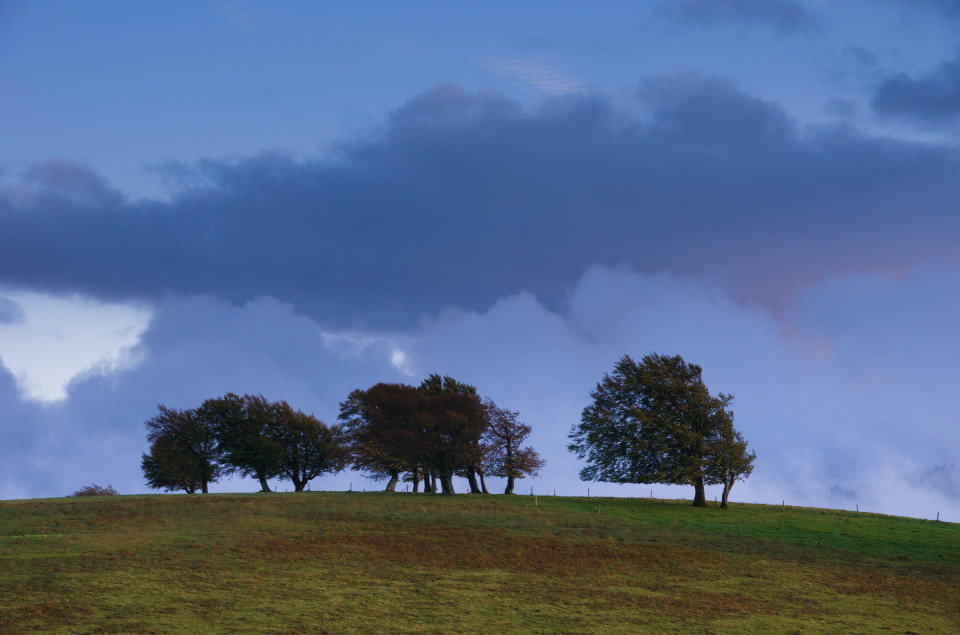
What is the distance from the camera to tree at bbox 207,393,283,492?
100 metres

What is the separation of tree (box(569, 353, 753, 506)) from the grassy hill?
8.16 m

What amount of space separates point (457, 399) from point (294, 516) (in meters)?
32.4

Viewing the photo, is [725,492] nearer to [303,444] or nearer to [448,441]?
[448,441]

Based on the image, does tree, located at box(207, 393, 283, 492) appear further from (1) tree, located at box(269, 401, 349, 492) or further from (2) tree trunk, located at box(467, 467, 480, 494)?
(2) tree trunk, located at box(467, 467, 480, 494)

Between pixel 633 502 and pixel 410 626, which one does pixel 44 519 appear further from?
pixel 633 502

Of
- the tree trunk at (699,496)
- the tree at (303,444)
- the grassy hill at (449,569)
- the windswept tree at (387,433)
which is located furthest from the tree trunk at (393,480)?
the tree trunk at (699,496)

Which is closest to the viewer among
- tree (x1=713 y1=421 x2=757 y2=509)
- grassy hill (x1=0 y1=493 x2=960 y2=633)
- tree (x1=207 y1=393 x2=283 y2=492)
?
grassy hill (x1=0 y1=493 x2=960 y2=633)

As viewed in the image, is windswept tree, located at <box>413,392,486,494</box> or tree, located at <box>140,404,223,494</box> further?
tree, located at <box>140,404,223,494</box>

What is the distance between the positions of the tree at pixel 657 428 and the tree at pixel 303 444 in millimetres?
34831

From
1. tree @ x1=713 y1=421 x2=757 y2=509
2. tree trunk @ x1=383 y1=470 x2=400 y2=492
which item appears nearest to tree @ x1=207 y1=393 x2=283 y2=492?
tree trunk @ x1=383 y1=470 x2=400 y2=492

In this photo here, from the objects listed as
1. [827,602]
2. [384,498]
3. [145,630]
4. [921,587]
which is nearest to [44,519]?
[384,498]

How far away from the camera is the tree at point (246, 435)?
10031 cm

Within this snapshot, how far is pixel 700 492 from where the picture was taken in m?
→ 83.2

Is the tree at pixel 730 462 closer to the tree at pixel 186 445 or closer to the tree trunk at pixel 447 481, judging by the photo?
the tree trunk at pixel 447 481
